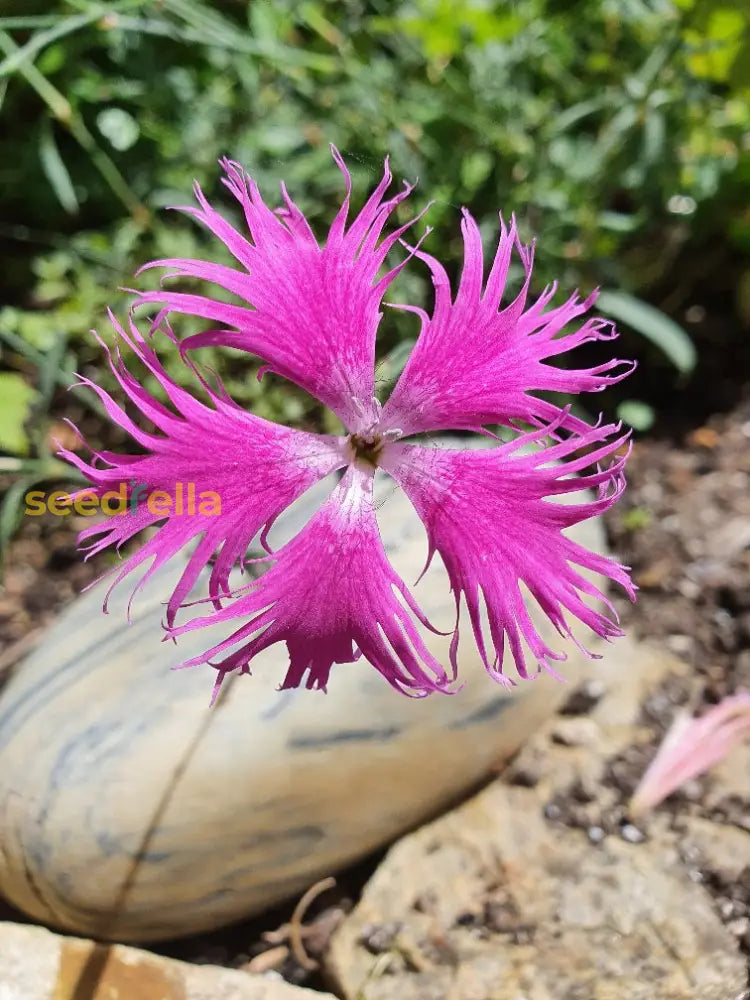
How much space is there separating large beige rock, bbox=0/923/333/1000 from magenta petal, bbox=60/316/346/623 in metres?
0.57

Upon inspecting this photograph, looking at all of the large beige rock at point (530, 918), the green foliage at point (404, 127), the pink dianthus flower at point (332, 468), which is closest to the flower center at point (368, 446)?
the pink dianthus flower at point (332, 468)

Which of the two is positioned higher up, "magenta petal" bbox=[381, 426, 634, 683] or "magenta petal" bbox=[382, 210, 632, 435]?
"magenta petal" bbox=[382, 210, 632, 435]

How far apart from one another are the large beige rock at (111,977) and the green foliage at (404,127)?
687 mm

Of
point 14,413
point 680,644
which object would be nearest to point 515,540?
point 680,644

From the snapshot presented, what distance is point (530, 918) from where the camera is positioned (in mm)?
1214

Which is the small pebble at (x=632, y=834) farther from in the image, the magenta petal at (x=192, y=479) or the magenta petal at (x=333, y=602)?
the magenta petal at (x=192, y=479)

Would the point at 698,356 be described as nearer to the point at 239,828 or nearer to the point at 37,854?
the point at 239,828

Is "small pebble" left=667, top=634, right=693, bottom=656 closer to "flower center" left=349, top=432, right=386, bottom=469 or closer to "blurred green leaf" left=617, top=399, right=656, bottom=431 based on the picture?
"blurred green leaf" left=617, top=399, right=656, bottom=431

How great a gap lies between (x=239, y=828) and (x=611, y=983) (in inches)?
19.0

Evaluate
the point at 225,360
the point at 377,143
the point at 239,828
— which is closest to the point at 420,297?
the point at 377,143

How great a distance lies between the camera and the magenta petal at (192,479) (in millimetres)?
765

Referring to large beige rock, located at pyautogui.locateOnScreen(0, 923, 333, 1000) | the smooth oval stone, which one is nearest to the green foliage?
the smooth oval stone

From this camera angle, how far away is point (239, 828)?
111cm

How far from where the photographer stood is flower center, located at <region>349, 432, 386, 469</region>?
33.8 inches
